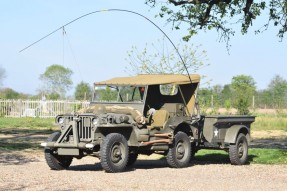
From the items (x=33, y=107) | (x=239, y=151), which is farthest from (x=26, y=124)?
(x=239, y=151)

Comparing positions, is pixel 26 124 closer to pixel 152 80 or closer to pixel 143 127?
pixel 152 80

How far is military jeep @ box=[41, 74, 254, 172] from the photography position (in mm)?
13477

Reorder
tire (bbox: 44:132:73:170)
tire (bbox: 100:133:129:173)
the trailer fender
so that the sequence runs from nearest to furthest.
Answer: tire (bbox: 100:133:129:173) < tire (bbox: 44:132:73:170) < the trailer fender

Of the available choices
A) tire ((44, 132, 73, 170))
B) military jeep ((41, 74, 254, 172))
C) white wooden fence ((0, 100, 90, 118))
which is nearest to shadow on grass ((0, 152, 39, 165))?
tire ((44, 132, 73, 170))

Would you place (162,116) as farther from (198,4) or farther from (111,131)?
(198,4)

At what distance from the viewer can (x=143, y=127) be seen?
14344 millimetres

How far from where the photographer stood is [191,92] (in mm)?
16062

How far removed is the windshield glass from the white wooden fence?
33.0 metres

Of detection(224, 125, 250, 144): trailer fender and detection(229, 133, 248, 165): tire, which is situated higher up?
detection(224, 125, 250, 144): trailer fender

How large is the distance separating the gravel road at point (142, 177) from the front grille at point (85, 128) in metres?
0.75

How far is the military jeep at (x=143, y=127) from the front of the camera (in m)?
13.5

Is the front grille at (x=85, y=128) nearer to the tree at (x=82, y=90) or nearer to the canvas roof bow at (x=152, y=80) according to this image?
the canvas roof bow at (x=152, y=80)

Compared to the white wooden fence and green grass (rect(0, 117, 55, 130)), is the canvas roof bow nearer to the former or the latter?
green grass (rect(0, 117, 55, 130))

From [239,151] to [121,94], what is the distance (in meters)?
3.45
